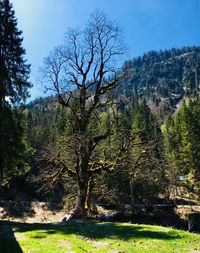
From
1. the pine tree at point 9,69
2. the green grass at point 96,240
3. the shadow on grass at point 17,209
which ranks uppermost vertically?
the pine tree at point 9,69

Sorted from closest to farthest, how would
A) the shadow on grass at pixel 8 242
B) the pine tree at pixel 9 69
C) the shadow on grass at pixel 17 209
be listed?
the shadow on grass at pixel 8 242
the pine tree at pixel 9 69
the shadow on grass at pixel 17 209

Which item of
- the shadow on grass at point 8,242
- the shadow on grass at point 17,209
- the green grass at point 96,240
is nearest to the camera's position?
the shadow on grass at point 8,242

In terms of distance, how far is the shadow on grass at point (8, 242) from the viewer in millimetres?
13641

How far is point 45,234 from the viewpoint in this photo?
17.4 metres

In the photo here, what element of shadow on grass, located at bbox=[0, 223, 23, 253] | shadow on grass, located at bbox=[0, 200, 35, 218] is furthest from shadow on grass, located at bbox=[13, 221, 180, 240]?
shadow on grass, located at bbox=[0, 200, 35, 218]

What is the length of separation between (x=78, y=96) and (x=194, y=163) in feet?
147

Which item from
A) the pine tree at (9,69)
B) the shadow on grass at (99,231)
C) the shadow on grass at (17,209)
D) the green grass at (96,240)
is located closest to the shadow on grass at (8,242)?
the green grass at (96,240)

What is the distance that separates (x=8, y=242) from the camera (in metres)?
14.9

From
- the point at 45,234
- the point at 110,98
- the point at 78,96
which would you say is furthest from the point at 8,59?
the point at 45,234

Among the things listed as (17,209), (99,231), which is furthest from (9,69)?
(17,209)

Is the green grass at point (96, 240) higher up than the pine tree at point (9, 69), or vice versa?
the pine tree at point (9, 69)

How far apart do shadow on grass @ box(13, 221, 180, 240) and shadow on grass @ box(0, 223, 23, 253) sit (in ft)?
2.30

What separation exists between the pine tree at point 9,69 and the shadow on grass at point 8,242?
513cm

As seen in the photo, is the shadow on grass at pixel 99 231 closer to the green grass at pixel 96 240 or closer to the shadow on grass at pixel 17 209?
the green grass at pixel 96 240
